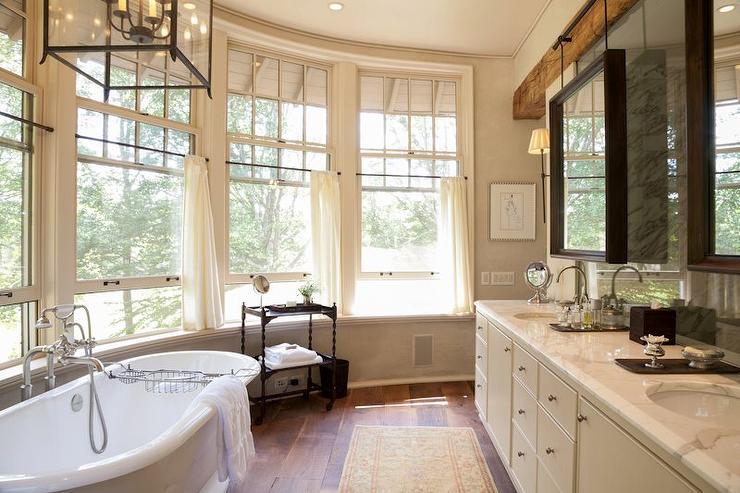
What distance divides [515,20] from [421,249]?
2.07m

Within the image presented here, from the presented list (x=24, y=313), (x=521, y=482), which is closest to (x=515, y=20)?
(x=521, y=482)

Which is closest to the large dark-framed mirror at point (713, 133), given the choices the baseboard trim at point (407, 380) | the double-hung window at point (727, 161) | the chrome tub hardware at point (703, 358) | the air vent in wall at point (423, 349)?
the double-hung window at point (727, 161)

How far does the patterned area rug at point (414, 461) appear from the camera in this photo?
2.33m

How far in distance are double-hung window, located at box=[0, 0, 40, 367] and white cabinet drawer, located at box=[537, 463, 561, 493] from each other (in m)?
2.69

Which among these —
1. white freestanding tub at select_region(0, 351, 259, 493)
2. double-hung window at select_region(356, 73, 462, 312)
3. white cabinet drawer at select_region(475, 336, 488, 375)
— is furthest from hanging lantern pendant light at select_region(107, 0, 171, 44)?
double-hung window at select_region(356, 73, 462, 312)

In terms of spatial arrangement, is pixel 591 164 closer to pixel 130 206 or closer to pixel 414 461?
pixel 414 461

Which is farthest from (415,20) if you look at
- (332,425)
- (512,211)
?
(332,425)

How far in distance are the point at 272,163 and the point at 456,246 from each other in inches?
70.6

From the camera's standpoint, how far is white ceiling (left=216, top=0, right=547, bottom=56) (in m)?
3.23

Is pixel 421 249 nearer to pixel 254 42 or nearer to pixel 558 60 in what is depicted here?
pixel 558 60

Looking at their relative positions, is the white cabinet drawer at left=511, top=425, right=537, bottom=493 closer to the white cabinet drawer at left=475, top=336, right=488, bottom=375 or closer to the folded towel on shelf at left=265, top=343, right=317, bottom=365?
the white cabinet drawer at left=475, top=336, right=488, bottom=375

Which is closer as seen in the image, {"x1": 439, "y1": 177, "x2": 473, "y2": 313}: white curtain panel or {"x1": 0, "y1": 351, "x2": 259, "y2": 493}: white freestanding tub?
{"x1": 0, "y1": 351, "x2": 259, "y2": 493}: white freestanding tub

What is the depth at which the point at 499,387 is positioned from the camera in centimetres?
248

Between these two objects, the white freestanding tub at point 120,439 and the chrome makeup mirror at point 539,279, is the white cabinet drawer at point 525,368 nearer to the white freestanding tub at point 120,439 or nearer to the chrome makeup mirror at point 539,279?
the chrome makeup mirror at point 539,279
